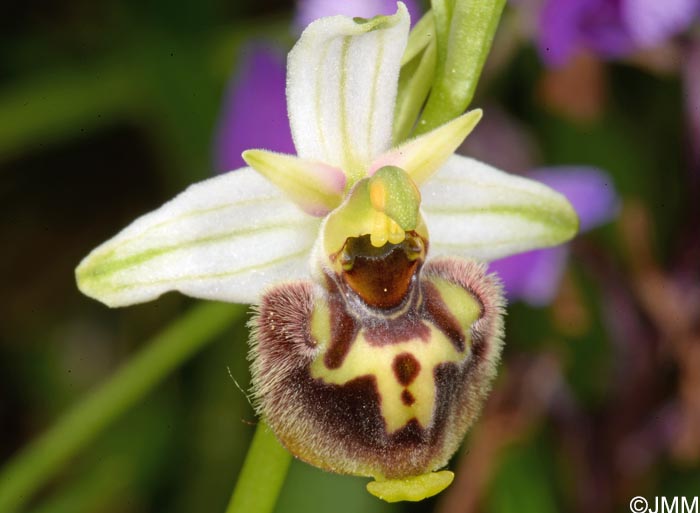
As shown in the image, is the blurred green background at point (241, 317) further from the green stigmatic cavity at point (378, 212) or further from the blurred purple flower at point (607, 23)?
the green stigmatic cavity at point (378, 212)

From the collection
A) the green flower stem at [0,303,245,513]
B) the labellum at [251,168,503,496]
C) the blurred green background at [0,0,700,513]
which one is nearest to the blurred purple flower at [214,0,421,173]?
the blurred green background at [0,0,700,513]

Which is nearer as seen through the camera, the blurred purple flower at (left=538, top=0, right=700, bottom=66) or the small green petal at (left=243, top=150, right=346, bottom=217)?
the small green petal at (left=243, top=150, right=346, bottom=217)

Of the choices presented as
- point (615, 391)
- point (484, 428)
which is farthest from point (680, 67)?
point (484, 428)

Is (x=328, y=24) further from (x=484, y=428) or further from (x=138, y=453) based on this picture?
(x=138, y=453)

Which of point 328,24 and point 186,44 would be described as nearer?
point 328,24

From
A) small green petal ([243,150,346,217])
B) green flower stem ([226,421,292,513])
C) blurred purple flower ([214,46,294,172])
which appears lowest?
blurred purple flower ([214,46,294,172])

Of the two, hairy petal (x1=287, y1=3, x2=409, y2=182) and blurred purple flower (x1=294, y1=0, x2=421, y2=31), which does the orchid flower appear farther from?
blurred purple flower (x1=294, y1=0, x2=421, y2=31)
